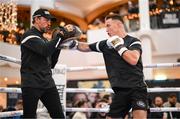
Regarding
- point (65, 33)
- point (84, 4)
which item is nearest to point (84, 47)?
point (65, 33)

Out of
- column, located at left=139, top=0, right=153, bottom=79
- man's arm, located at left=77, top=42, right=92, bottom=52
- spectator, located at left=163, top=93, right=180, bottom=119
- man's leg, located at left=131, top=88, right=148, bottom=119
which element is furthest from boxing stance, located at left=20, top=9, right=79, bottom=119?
column, located at left=139, top=0, right=153, bottom=79

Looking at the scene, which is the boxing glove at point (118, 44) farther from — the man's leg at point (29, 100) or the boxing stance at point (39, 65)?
the man's leg at point (29, 100)

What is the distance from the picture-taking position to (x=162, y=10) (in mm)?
11633

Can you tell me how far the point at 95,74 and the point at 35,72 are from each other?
991 centimetres

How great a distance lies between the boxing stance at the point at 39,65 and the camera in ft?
8.32

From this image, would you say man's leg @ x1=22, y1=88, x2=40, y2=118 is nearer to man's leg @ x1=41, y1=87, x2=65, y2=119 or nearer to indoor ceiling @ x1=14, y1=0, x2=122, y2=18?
man's leg @ x1=41, y1=87, x2=65, y2=119

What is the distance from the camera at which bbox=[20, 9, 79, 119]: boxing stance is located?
8.32 feet

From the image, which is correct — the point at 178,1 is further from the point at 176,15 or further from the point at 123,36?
the point at 123,36

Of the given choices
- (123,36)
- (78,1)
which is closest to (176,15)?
(78,1)

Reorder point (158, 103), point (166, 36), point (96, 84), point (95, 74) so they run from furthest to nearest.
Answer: point (95, 74) → point (166, 36) → point (96, 84) → point (158, 103)

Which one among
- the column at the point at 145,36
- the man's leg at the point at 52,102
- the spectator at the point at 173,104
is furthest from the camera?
the column at the point at 145,36

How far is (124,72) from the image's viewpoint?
2477 millimetres

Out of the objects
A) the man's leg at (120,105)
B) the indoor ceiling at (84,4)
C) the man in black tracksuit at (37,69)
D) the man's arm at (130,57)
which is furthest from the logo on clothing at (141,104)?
the indoor ceiling at (84,4)

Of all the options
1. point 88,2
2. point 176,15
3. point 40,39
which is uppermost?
point 88,2
